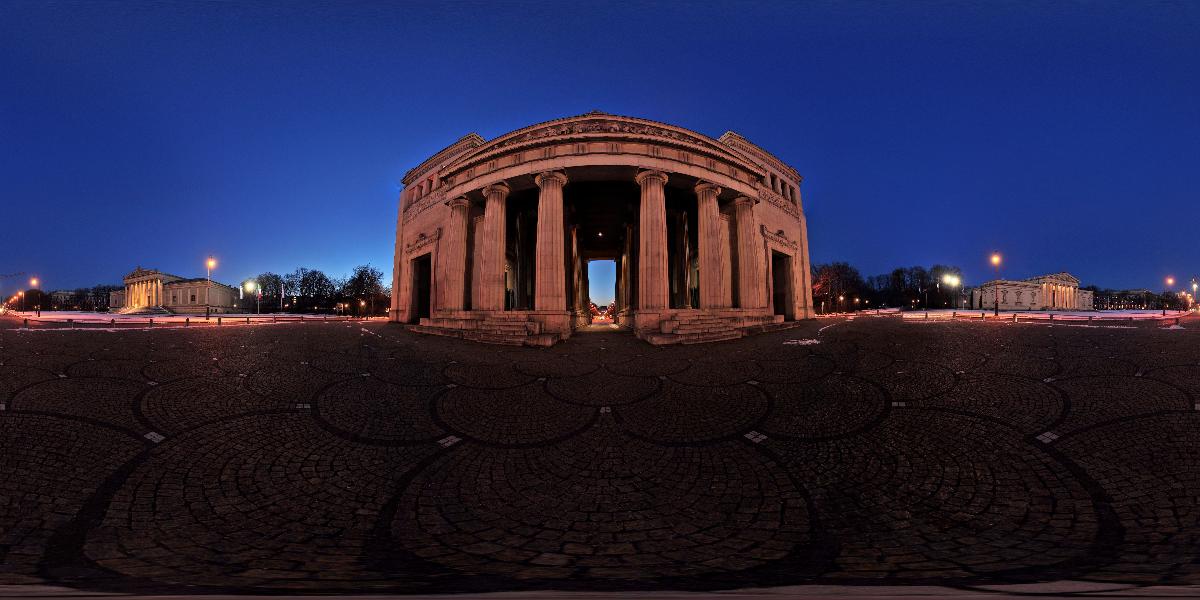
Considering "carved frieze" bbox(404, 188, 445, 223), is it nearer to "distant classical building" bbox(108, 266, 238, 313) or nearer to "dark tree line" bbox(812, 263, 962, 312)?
"dark tree line" bbox(812, 263, 962, 312)

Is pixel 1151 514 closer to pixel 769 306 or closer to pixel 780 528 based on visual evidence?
pixel 780 528

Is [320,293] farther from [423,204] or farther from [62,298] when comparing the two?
[62,298]

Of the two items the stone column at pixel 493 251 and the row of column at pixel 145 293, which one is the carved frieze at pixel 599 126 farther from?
the row of column at pixel 145 293

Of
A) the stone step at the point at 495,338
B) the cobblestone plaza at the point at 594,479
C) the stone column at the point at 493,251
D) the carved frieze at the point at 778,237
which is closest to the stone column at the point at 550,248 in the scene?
the stone column at the point at 493,251

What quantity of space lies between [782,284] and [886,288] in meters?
89.0

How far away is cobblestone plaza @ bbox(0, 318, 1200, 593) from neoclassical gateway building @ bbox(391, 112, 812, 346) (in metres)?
8.61

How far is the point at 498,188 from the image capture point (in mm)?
22125

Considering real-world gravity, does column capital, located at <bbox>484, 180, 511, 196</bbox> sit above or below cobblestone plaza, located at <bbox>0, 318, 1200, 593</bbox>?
above

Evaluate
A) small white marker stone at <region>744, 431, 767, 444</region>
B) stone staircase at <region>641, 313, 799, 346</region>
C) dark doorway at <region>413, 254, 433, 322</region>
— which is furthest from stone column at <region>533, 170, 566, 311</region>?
dark doorway at <region>413, 254, 433, 322</region>

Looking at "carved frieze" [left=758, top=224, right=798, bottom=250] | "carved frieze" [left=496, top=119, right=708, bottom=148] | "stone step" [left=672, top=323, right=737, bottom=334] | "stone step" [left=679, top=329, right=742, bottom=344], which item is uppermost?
"carved frieze" [left=496, top=119, right=708, bottom=148]

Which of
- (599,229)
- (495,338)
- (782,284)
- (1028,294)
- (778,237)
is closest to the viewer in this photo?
(495,338)

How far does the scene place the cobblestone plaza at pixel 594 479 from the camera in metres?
3.06

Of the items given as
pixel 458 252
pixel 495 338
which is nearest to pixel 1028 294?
pixel 458 252

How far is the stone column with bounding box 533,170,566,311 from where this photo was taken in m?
20.0
